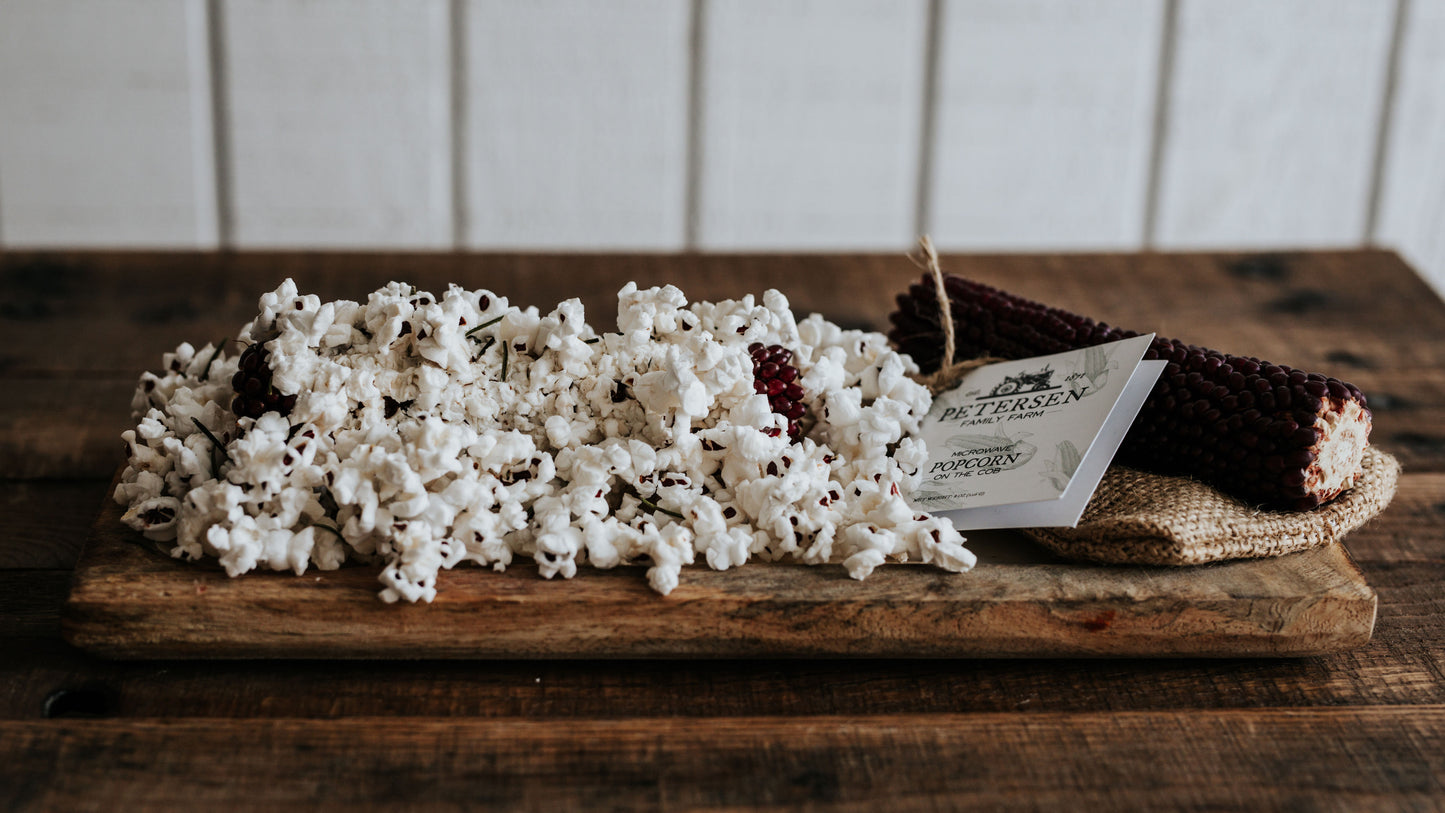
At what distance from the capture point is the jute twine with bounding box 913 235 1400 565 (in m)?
0.68

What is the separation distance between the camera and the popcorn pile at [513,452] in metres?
0.64

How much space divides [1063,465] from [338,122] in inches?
56.7

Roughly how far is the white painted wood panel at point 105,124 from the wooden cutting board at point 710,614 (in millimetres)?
1320

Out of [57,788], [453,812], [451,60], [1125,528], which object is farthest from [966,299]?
[451,60]

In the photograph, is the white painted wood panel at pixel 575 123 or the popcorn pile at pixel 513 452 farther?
the white painted wood panel at pixel 575 123

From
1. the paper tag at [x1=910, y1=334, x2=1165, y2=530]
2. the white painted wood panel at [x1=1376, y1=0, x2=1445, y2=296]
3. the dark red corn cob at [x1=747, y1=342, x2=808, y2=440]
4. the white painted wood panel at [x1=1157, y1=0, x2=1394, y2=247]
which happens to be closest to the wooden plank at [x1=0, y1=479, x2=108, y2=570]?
the dark red corn cob at [x1=747, y1=342, x2=808, y2=440]

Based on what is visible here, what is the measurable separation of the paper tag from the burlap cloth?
0.08ft

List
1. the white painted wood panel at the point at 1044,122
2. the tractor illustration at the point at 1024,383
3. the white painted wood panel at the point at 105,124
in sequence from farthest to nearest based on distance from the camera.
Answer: the white painted wood panel at the point at 1044,122 < the white painted wood panel at the point at 105,124 < the tractor illustration at the point at 1024,383

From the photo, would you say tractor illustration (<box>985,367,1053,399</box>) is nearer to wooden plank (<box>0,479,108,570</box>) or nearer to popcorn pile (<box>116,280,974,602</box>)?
popcorn pile (<box>116,280,974,602</box>)

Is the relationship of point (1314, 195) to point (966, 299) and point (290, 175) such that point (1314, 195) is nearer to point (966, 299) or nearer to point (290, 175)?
point (966, 299)

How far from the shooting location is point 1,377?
110 cm

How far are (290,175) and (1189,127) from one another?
1460 mm

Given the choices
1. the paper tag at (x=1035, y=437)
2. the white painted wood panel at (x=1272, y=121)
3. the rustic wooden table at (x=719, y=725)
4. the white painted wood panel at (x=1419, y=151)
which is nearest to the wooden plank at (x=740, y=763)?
the rustic wooden table at (x=719, y=725)

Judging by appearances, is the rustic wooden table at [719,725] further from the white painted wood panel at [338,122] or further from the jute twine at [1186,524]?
the white painted wood panel at [338,122]
